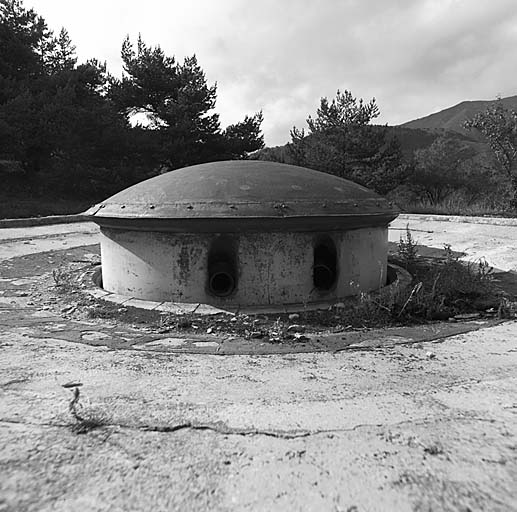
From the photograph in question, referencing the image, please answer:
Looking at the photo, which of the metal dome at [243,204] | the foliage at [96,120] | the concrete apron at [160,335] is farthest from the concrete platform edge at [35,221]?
the metal dome at [243,204]

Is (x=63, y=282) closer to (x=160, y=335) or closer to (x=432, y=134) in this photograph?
(x=160, y=335)

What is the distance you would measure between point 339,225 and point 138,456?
9.04 ft

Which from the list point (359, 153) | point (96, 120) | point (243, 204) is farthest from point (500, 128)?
point (243, 204)

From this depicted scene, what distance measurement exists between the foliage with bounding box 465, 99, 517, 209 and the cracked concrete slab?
21.0m

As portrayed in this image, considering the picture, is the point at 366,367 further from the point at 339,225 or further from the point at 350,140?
the point at 350,140

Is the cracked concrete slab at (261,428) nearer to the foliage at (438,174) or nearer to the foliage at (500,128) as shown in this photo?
the foliage at (500,128)

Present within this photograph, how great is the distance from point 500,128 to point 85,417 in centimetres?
2322

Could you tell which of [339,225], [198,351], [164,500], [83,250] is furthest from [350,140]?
[164,500]

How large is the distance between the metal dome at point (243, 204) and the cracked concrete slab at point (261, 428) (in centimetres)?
118

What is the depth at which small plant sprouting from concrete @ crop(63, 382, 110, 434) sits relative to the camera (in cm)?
184

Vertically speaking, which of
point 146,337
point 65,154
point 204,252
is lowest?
point 146,337

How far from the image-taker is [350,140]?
A: 22.2 metres

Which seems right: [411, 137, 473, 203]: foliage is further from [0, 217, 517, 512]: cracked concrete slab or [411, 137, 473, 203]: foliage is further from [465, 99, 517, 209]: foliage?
[0, 217, 517, 512]: cracked concrete slab

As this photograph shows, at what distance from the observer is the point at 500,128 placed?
2081 centimetres
